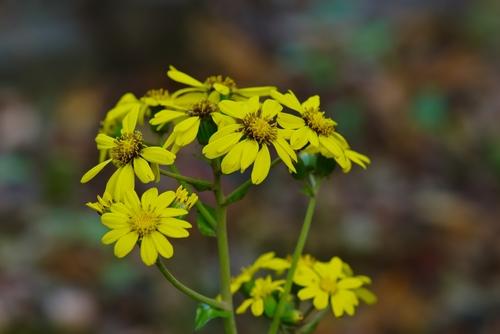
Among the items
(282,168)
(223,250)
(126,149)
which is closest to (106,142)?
(126,149)

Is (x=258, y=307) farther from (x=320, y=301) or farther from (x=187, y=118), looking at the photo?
(x=187, y=118)

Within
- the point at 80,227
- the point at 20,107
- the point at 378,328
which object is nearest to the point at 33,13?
the point at 20,107

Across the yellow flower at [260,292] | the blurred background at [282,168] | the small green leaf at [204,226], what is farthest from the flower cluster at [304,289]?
the blurred background at [282,168]

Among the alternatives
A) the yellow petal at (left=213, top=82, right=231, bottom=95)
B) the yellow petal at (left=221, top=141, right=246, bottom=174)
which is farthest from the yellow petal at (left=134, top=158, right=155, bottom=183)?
the yellow petal at (left=213, top=82, right=231, bottom=95)

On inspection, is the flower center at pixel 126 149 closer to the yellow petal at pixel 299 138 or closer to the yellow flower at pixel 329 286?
the yellow petal at pixel 299 138

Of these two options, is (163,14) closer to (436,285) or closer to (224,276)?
(436,285)

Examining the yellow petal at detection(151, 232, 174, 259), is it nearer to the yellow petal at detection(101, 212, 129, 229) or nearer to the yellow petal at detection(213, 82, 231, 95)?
the yellow petal at detection(101, 212, 129, 229)
